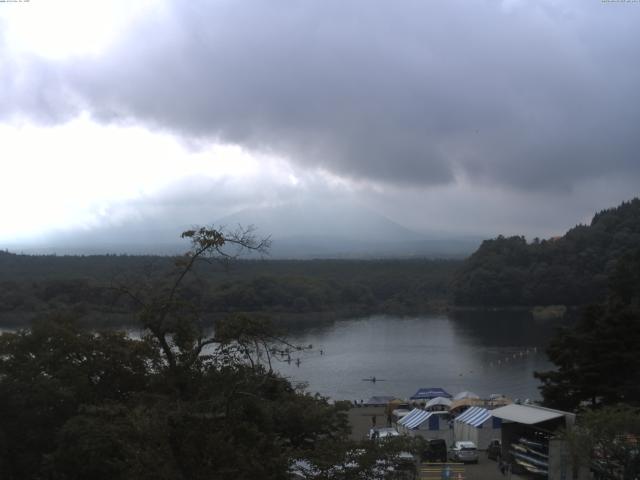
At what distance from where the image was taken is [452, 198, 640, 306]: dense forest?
3769 cm

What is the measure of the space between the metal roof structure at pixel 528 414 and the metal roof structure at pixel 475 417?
1.85 metres

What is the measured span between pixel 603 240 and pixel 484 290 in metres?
8.13

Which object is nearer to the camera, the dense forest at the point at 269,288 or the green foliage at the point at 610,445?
the green foliage at the point at 610,445

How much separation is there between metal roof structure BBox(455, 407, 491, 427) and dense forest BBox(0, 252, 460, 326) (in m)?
13.2

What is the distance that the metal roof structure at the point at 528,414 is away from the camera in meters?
7.50

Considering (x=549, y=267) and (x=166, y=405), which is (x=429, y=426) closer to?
(x=166, y=405)

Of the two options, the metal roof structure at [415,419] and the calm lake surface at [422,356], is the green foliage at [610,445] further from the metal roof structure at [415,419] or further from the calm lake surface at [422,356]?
the calm lake surface at [422,356]

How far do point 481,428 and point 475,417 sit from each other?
387 mm

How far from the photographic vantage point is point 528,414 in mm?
7887

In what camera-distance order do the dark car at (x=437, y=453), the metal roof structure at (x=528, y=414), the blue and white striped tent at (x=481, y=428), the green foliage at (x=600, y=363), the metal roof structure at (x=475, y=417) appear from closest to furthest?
the metal roof structure at (x=528, y=414)
the dark car at (x=437, y=453)
the green foliage at (x=600, y=363)
the blue and white striped tent at (x=481, y=428)
the metal roof structure at (x=475, y=417)

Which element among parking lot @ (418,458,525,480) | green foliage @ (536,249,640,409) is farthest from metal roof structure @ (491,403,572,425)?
green foliage @ (536,249,640,409)

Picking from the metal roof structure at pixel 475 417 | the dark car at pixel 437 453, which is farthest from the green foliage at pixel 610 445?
the metal roof structure at pixel 475 417

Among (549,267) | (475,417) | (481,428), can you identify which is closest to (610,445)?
(481,428)

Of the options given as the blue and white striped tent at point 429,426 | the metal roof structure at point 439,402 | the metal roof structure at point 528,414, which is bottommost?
the metal roof structure at point 439,402
